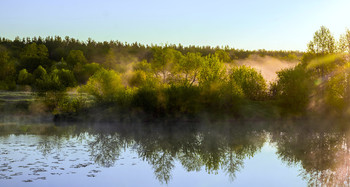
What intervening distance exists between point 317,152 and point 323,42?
42828mm

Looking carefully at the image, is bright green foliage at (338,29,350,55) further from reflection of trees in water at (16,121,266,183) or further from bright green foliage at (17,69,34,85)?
bright green foliage at (17,69,34,85)

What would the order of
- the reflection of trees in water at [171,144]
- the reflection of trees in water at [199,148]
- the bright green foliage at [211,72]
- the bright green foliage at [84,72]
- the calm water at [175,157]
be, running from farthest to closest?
1. the bright green foliage at [84,72]
2. the bright green foliage at [211,72]
3. the reflection of trees in water at [171,144]
4. the reflection of trees in water at [199,148]
5. the calm water at [175,157]

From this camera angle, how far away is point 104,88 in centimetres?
6425

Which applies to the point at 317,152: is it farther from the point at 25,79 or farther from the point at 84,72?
the point at 84,72

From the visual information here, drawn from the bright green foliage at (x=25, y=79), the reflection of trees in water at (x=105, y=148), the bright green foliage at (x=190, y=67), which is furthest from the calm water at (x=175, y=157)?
the bright green foliage at (x=25, y=79)

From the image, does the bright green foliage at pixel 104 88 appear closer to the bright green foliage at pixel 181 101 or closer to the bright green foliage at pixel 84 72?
the bright green foliage at pixel 181 101

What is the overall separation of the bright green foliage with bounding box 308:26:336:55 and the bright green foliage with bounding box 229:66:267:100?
11133mm

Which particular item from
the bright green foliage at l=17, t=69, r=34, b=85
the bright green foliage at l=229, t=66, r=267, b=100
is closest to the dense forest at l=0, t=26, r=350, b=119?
the bright green foliage at l=229, t=66, r=267, b=100

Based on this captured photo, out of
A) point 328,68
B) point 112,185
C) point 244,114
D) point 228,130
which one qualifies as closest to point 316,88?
point 328,68

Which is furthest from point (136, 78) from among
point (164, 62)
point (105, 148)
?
point (105, 148)

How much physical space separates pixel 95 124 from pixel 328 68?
137 feet

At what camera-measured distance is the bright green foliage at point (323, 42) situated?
68562 millimetres

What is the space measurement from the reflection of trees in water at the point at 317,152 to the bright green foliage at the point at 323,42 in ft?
81.9

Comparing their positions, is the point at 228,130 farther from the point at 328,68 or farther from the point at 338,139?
the point at 328,68
